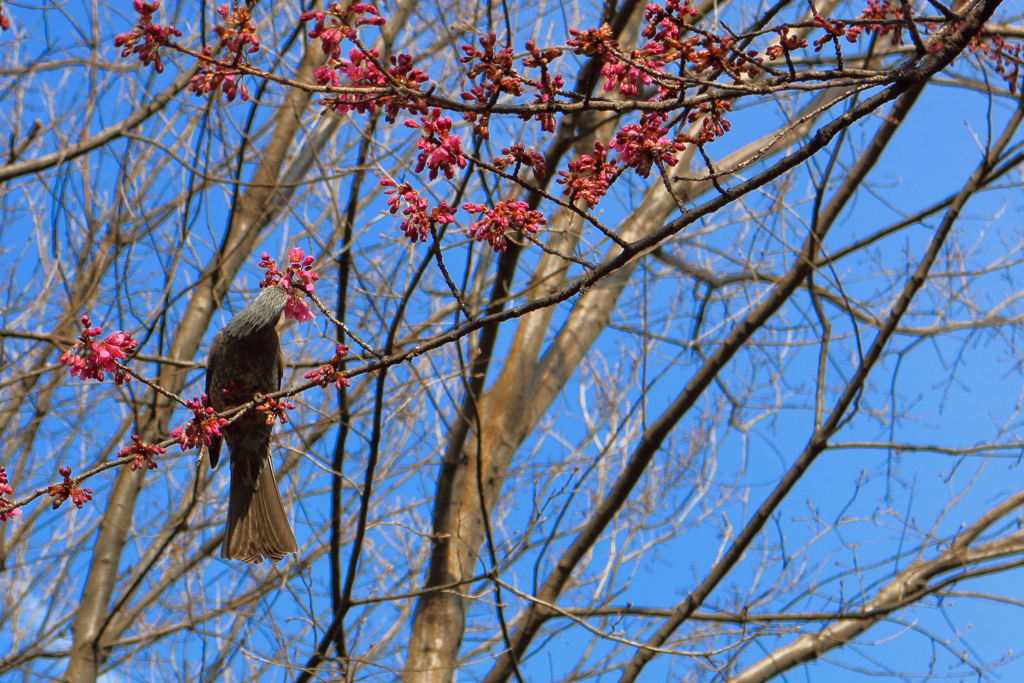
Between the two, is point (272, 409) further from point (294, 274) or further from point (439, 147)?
point (439, 147)

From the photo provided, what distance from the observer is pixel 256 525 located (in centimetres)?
395

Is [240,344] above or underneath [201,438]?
above

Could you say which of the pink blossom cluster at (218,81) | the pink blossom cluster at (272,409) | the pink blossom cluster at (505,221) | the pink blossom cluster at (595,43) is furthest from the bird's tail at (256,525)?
the pink blossom cluster at (595,43)

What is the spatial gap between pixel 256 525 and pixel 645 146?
2.78 m

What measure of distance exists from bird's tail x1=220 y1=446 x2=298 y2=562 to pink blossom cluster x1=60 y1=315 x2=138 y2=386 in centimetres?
185

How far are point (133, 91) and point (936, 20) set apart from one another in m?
4.91

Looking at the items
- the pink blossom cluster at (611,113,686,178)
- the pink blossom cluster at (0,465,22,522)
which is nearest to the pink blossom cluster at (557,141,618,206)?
the pink blossom cluster at (611,113,686,178)

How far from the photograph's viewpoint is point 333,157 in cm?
583

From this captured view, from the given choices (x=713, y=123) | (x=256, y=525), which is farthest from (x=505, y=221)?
(x=256, y=525)

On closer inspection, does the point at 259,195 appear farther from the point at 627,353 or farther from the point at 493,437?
the point at 627,353

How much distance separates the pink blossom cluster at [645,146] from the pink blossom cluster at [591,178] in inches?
1.9

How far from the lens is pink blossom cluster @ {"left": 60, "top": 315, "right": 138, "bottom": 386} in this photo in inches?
85.3

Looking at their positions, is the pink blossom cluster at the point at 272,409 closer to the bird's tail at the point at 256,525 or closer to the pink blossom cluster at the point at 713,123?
the pink blossom cluster at the point at 713,123

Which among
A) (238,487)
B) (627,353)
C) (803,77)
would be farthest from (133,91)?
(803,77)
